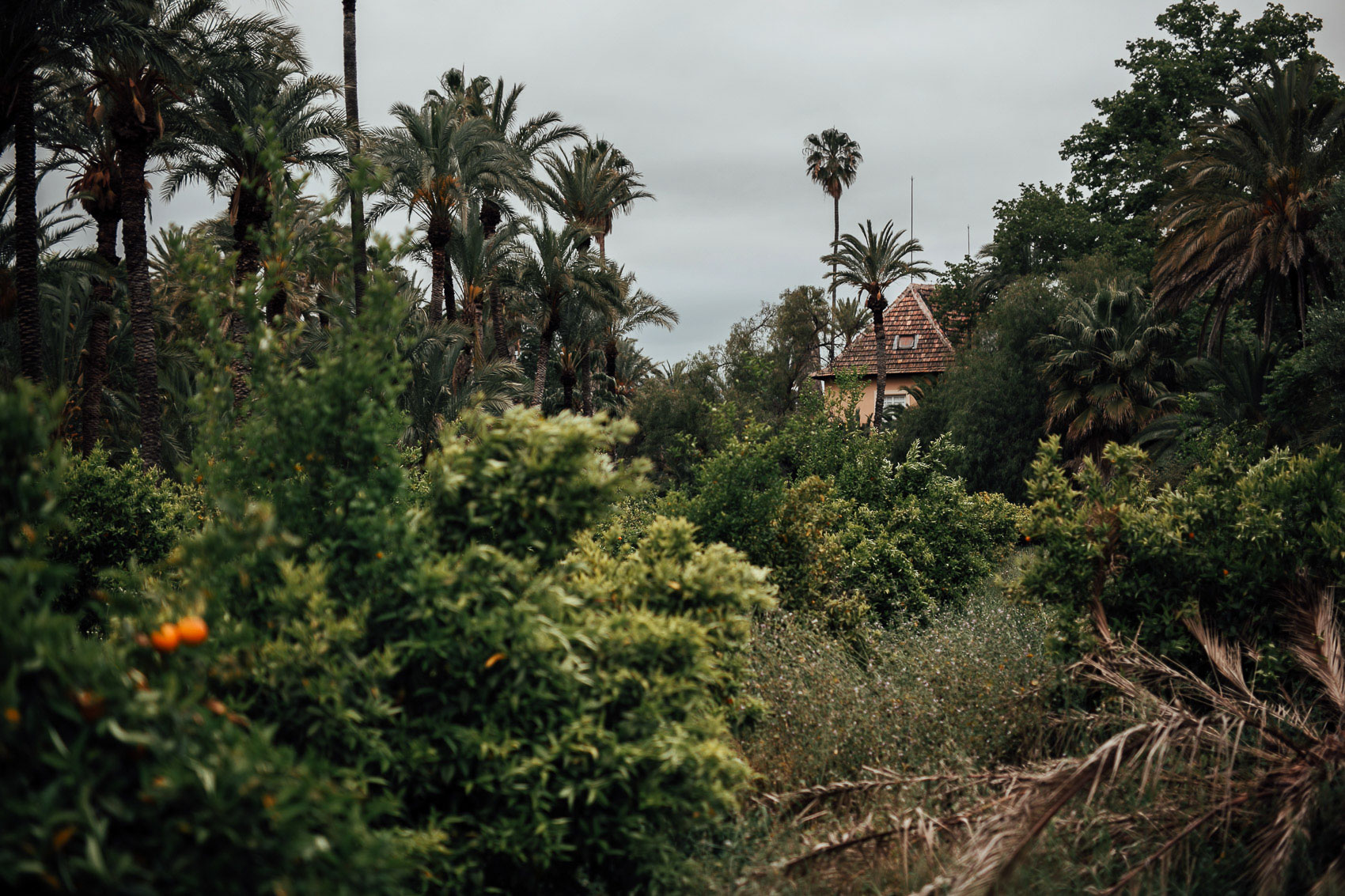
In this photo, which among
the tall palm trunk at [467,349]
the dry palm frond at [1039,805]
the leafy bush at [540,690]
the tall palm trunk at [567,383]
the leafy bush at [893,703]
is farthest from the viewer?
the tall palm trunk at [567,383]

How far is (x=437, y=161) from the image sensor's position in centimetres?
2105

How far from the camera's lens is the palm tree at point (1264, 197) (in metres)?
17.2

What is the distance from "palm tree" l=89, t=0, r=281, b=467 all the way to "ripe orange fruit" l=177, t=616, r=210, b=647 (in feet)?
45.2

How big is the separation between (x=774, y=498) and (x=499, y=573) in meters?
5.33

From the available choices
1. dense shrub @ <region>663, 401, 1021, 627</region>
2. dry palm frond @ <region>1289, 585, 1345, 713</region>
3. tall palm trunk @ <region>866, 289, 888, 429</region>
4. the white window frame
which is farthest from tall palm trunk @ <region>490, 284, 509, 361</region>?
dry palm frond @ <region>1289, 585, 1345, 713</region>

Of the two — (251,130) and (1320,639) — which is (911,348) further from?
(1320,639)

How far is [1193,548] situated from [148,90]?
16351 mm

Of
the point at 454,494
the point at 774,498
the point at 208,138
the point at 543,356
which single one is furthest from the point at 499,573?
the point at 543,356

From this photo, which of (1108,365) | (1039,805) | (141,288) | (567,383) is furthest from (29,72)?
(1108,365)

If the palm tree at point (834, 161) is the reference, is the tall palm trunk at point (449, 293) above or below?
below

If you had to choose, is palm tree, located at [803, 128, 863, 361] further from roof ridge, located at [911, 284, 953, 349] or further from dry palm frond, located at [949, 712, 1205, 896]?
dry palm frond, located at [949, 712, 1205, 896]

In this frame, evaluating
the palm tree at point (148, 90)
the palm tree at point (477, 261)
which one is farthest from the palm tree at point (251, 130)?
the palm tree at point (477, 261)

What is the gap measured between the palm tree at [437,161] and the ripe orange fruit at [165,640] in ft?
63.8

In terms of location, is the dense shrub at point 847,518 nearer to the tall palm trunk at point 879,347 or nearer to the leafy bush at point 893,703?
the leafy bush at point 893,703
